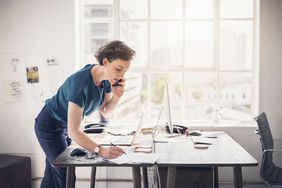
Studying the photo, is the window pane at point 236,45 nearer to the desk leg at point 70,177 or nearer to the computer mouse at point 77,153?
the computer mouse at point 77,153

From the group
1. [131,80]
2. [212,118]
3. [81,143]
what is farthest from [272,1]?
[81,143]

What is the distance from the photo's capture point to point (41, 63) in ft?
12.8

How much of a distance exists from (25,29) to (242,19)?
224cm

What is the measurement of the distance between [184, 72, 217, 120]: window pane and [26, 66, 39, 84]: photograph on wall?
154 centimetres

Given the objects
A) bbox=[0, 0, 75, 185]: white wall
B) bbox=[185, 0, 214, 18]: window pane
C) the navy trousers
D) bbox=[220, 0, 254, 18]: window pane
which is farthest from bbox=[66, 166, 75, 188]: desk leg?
bbox=[220, 0, 254, 18]: window pane

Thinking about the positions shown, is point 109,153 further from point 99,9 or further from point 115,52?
point 99,9

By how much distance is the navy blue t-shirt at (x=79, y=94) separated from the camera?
7.89 ft

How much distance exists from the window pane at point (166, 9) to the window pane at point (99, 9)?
454mm

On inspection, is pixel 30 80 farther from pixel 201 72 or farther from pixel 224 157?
pixel 224 157

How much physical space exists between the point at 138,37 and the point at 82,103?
1.82m

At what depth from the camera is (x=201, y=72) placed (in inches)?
Result: 158

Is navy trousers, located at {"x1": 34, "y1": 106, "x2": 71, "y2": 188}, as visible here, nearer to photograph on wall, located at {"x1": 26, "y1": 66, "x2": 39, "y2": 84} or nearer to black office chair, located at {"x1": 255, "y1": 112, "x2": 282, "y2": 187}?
photograph on wall, located at {"x1": 26, "y1": 66, "x2": 39, "y2": 84}

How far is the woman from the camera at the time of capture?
2.37 metres

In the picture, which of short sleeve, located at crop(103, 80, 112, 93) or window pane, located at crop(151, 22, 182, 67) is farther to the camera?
window pane, located at crop(151, 22, 182, 67)
